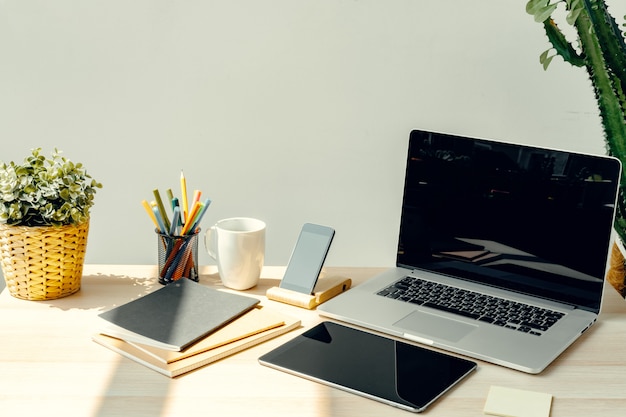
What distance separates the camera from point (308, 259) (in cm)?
130

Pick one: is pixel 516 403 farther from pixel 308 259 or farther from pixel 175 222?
pixel 175 222

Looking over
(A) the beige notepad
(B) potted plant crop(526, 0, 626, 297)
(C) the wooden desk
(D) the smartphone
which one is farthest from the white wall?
(A) the beige notepad

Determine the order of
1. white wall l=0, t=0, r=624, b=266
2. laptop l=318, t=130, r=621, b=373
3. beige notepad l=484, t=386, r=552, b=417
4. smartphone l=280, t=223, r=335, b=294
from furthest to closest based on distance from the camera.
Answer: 1. white wall l=0, t=0, r=624, b=266
2. smartphone l=280, t=223, r=335, b=294
3. laptop l=318, t=130, r=621, b=373
4. beige notepad l=484, t=386, r=552, b=417

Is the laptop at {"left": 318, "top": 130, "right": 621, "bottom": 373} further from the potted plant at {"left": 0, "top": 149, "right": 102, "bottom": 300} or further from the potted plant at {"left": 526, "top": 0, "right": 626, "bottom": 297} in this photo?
the potted plant at {"left": 0, "top": 149, "right": 102, "bottom": 300}

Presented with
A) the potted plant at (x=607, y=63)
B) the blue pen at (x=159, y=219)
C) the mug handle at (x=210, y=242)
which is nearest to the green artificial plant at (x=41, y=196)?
the blue pen at (x=159, y=219)

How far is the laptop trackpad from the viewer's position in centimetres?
112

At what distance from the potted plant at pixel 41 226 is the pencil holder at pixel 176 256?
0.14 metres

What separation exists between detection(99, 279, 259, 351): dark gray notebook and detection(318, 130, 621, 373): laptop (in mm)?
164

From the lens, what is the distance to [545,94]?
1.83 m

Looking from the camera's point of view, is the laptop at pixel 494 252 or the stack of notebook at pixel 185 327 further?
the laptop at pixel 494 252

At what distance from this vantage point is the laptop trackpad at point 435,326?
3.68 feet

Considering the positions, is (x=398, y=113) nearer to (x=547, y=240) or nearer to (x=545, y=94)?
(x=545, y=94)

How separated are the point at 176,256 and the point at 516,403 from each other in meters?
0.63

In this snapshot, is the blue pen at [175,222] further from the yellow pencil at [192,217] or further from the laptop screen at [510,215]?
the laptop screen at [510,215]
